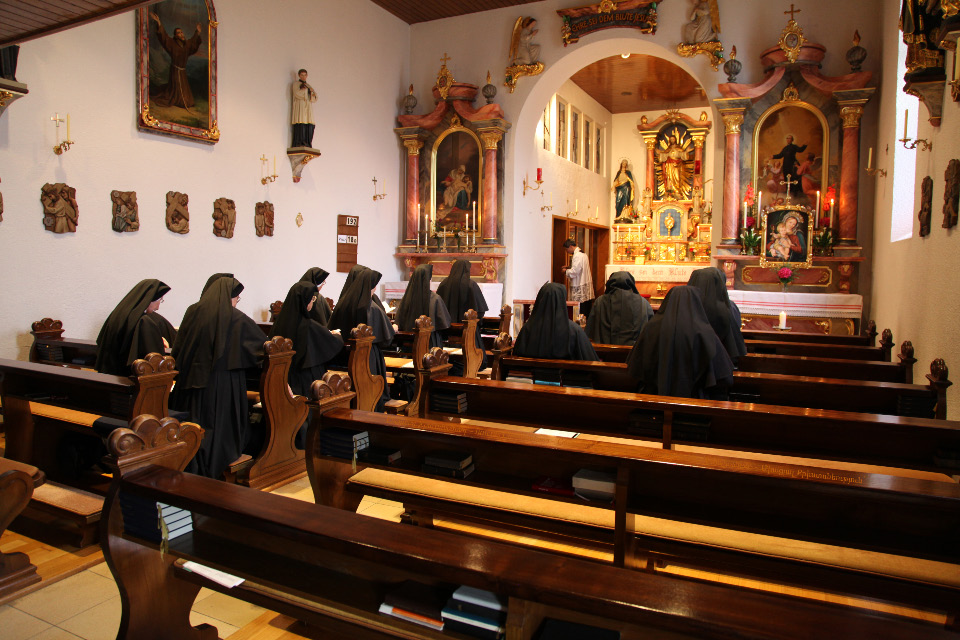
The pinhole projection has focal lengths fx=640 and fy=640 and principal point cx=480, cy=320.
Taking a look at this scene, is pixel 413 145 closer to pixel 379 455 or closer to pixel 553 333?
pixel 553 333

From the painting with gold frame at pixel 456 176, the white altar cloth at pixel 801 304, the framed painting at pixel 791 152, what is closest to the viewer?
the white altar cloth at pixel 801 304

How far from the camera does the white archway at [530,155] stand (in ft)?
37.8

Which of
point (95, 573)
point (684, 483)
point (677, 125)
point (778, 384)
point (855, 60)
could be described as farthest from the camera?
point (677, 125)

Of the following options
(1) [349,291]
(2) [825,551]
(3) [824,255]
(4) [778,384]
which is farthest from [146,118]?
(3) [824,255]

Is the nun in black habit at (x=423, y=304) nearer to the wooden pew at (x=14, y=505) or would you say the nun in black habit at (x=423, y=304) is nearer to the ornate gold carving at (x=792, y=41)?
the wooden pew at (x=14, y=505)

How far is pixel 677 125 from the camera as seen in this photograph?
56.7 feet

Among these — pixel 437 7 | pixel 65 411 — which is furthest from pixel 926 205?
pixel 437 7

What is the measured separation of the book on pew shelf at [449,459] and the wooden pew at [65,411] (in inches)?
73.4

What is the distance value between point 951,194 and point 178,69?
8576 millimetres

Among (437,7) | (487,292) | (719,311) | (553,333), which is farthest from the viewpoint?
(437,7)

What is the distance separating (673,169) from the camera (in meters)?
17.2

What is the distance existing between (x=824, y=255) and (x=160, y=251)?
937 centimetres

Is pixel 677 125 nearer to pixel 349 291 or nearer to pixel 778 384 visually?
pixel 349 291

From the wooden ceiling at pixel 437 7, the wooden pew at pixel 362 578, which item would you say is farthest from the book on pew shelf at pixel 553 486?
the wooden ceiling at pixel 437 7
